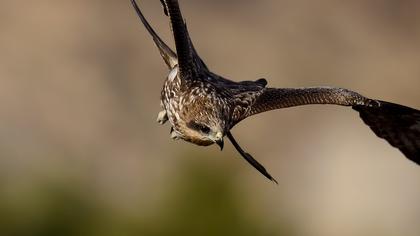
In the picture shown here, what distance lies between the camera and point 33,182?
19.6m

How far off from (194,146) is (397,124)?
543cm

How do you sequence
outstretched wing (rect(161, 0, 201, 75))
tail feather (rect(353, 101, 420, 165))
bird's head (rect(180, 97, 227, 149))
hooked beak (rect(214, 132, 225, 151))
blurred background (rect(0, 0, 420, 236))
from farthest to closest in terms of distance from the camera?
blurred background (rect(0, 0, 420, 236)), tail feather (rect(353, 101, 420, 165)), bird's head (rect(180, 97, 227, 149)), hooked beak (rect(214, 132, 225, 151)), outstretched wing (rect(161, 0, 201, 75))

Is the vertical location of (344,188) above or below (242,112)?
below

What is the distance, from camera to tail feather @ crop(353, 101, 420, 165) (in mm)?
13797

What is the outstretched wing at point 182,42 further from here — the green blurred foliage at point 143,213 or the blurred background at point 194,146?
the blurred background at point 194,146

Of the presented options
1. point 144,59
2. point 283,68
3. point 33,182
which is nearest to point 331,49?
point 283,68

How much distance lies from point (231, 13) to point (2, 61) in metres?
6.34

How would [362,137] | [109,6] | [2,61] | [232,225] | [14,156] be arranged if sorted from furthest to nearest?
[109,6], [2,61], [362,137], [14,156], [232,225]

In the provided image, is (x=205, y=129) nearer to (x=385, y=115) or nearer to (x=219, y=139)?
(x=219, y=139)

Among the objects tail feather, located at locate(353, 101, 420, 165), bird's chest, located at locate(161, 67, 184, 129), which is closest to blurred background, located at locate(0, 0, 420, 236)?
tail feather, located at locate(353, 101, 420, 165)

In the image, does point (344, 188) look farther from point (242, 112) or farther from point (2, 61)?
point (242, 112)

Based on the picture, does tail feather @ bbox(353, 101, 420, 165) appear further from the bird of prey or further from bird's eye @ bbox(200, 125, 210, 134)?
bird's eye @ bbox(200, 125, 210, 134)

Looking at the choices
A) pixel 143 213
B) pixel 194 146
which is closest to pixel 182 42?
Answer: pixel 194 146

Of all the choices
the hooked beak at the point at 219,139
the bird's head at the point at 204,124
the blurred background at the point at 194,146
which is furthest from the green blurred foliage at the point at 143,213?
the hooked beak at the point at 219,139
